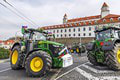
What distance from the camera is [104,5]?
56031 millimetres

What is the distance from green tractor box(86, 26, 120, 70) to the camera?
5.42 metres

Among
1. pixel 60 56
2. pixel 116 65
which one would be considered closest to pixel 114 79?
pixel 116 65

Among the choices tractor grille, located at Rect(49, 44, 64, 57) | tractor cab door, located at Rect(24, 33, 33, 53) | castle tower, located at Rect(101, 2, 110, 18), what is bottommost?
tractor grille, located at Rect(49, 44, 64, 57)

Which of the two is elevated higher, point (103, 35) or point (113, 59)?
point (103, 35)

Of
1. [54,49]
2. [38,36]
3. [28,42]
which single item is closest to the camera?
[54,49]

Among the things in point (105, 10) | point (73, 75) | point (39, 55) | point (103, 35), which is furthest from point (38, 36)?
point (105, 10)

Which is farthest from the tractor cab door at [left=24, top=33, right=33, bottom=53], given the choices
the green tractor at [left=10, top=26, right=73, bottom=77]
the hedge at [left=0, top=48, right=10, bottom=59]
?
the hedge at [left=0, top=48, right=10, bottom=59]

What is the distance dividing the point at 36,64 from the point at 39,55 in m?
0.49

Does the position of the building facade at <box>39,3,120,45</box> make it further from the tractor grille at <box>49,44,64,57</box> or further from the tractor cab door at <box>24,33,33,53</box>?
the tractor grille at <box>49,44,64,57</box>

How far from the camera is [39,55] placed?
4824mm

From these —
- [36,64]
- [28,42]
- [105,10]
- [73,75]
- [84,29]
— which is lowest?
[73,75]

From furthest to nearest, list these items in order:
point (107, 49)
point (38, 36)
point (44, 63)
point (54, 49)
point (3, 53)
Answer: point (3, 53) → point (38, 36) → point (107, 49) → point (54, 49) → point (44, 63)

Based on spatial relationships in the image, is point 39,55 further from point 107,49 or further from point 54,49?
point 107,49

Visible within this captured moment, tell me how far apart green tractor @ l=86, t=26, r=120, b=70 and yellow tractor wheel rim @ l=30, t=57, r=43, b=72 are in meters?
3.62
